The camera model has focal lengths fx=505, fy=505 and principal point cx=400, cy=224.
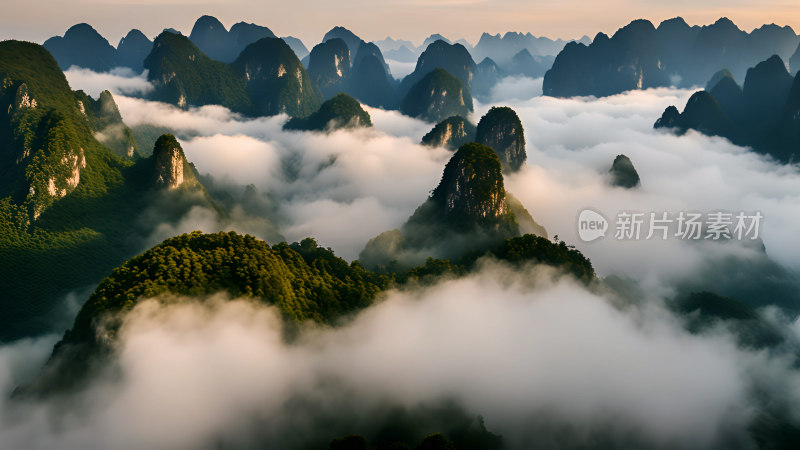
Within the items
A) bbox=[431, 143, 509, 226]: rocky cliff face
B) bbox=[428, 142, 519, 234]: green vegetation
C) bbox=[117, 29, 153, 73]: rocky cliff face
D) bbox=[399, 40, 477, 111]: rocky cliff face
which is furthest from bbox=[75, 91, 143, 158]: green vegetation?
bbox=[117, 29, 153, 73]: rocky cliff face

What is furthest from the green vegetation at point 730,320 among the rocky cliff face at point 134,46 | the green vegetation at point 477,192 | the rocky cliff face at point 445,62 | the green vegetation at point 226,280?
the rocky cliff face at point 134,46

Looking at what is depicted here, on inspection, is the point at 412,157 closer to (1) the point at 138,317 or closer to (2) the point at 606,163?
(2) the point at 606,163

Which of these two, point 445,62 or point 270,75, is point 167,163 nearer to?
point 270,75

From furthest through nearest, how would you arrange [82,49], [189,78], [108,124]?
[82,49] → [189,78] → [108,124]

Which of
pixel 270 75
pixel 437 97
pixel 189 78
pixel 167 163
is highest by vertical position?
pixel 270 75

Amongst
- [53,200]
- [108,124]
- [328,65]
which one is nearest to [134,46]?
[328,65]

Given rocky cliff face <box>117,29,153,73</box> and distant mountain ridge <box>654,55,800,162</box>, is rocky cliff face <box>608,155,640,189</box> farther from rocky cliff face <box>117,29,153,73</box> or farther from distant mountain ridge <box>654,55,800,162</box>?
rocky cliff face <box>117,29,153,73</box>
